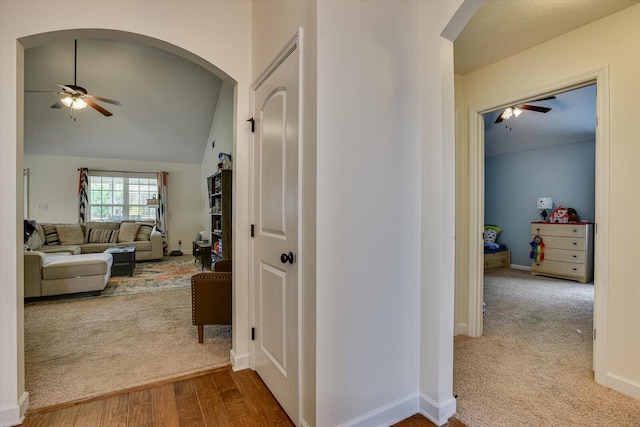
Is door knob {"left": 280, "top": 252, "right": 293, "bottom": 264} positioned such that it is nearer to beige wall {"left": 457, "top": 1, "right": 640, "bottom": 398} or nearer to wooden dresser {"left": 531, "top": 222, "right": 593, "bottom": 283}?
beige wall {"left": 457, "top": 1, "right": 640, "bottom": 398}

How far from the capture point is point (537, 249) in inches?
213

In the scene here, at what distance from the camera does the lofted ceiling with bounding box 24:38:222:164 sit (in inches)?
198

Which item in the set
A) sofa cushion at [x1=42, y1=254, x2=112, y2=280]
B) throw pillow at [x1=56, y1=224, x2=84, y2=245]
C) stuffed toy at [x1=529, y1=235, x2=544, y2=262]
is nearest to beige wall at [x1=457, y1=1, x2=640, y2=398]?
stuffed toy at [x1=529, y1=235, x2=544, y2=262]

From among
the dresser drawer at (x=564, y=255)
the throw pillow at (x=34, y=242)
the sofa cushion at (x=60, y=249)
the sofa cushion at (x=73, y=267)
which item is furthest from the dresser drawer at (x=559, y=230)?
the throw pillow at (x=34, y=242)

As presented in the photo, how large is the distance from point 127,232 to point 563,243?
27.0ft

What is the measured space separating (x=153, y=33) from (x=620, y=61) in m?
2.93

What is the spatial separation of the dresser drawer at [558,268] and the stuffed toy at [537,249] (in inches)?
3.4

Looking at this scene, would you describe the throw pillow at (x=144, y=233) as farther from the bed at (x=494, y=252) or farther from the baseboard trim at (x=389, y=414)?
the bed at (x=494, y=252)

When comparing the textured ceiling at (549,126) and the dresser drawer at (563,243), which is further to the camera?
the dresser drawer at (563,243)

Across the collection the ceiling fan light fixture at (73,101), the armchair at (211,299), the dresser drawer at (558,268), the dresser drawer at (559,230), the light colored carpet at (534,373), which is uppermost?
the ceiling fan light fixture at (73,101)

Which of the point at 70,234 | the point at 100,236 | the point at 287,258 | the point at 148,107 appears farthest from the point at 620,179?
the point at 70,234

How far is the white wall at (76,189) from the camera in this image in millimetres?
6699

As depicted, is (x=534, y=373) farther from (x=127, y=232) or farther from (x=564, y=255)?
(x=127, y=232)

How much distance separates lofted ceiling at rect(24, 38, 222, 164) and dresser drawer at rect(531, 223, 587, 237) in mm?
6449
